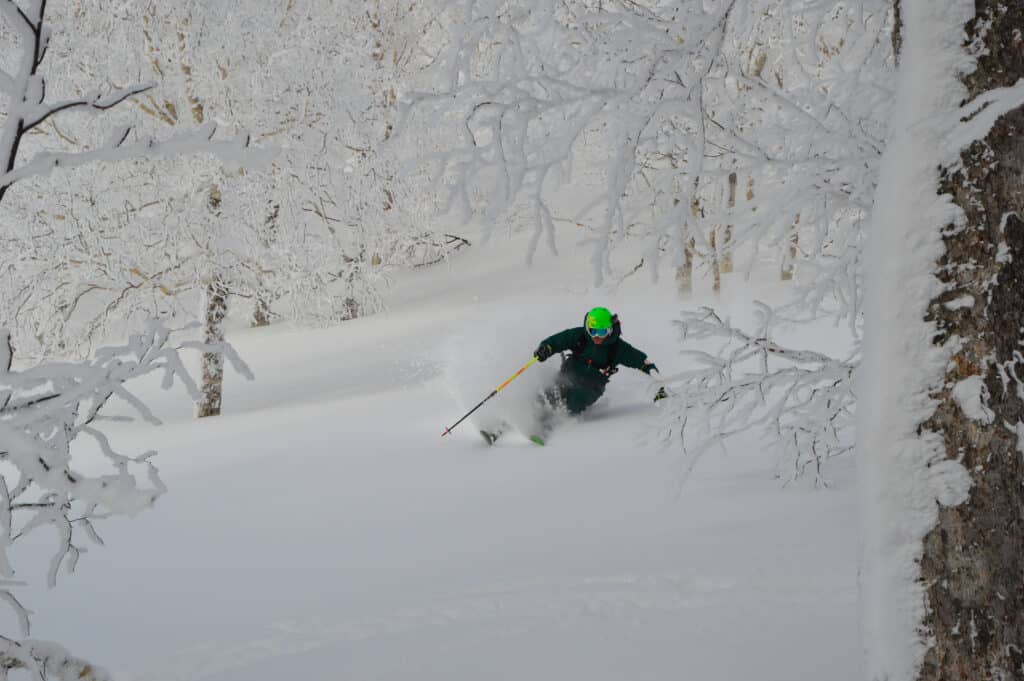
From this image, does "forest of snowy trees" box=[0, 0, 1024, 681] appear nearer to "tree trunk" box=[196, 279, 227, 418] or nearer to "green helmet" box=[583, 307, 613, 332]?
"green helmet" box=[583, 307, 613, 332]

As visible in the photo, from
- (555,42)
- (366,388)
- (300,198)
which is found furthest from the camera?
(366,388)

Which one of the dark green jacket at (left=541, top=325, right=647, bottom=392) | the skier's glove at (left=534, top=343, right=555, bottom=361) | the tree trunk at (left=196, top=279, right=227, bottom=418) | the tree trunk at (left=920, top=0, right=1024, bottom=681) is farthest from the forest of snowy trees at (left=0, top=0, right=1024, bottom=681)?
the tree trunk at (left=196, top=279, right=227, bottom=418)

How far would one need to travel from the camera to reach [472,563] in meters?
4.46

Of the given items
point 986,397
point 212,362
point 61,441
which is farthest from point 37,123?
point 212,362

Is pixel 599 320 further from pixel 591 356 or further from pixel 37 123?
pixel 37 123

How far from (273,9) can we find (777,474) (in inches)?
330

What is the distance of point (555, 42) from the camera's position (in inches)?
161

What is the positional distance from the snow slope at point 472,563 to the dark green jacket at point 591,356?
0.41 m

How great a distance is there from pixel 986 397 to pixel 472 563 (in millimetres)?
2961

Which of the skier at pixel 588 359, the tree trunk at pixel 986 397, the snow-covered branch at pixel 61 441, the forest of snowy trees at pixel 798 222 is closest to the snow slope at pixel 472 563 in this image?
the skier at pixel 588 359

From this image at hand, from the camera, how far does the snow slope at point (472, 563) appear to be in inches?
136

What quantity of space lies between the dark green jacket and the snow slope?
1.33 feet

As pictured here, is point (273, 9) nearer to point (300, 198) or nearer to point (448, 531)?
point (300, 198)

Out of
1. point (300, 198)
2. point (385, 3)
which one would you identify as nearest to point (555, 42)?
point (300, 198)
